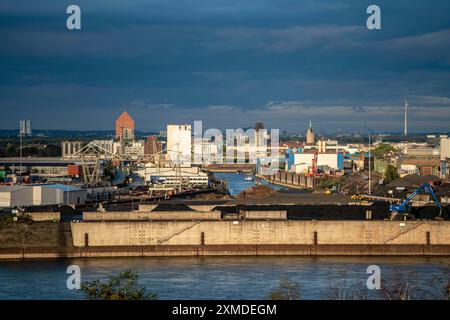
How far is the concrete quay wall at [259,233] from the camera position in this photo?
85.2 ft

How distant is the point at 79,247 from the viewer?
25.8 m

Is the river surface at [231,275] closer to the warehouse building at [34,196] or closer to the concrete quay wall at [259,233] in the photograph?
the concrete quay wall at [259,233]

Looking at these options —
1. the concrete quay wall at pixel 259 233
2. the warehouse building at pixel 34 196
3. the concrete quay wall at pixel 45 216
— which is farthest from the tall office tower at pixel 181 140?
the concrete quay wall at pixel 259 233

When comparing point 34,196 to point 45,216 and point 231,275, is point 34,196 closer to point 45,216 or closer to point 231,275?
point 45,216

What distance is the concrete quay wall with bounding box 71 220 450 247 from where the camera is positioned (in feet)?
85.2

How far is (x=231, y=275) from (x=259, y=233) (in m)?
4.27

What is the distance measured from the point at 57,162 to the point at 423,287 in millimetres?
54548

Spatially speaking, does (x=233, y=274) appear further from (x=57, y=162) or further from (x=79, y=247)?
(x=57, y=162)

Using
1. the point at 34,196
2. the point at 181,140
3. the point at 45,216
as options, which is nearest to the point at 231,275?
the point at 45,216

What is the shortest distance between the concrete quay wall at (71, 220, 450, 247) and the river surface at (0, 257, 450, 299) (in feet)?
2.45

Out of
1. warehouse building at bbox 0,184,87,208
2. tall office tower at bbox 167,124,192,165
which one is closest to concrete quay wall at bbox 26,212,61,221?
warehouse building at bbox 0,184,87,208

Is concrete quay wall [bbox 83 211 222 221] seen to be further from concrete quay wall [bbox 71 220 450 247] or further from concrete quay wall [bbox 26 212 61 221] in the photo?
concrete quay wall [bbox 71 220 450 247]

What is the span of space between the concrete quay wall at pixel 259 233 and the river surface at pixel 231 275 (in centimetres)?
75

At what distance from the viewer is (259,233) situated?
26219 millimetres
